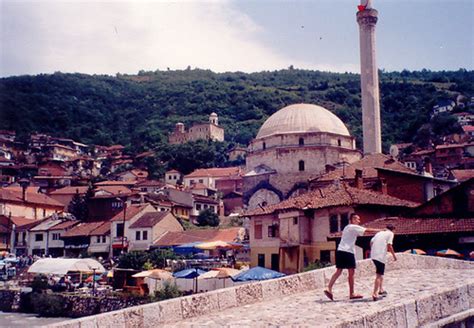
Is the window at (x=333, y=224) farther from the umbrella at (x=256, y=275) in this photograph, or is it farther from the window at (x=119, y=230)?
the window at (x=119, y=230)

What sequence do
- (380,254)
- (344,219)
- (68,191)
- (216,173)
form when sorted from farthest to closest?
(216,173), (68,191), (344,219), (380,254)

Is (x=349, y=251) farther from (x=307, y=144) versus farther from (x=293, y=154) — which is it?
(x=307, y=144)

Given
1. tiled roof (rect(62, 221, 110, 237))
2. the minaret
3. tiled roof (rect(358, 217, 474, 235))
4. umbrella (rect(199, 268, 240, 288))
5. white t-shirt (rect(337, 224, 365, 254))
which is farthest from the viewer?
tiled roof (rect(62, 221, 110, 237))


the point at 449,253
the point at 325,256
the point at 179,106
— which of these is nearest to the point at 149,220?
the point at 325,256

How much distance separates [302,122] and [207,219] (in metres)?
12.9

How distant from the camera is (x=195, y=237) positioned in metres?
37.7

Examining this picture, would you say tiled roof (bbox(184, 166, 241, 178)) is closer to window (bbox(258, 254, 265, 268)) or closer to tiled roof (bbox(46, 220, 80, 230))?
tiled roof (bbox(46, 220, 80, 230))

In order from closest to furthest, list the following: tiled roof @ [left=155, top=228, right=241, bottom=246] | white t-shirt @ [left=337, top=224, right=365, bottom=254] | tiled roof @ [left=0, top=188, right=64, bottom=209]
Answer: white t-shirt @ [left=337, top=224, right=365, bottom=254] < tiled roof @ [left=155, top=228, right=241, bottom=246] < tiled roof @ [left=0, top=188, right=64, bottom=209]

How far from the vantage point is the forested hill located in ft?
328

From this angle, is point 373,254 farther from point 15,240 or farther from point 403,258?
point 15,240

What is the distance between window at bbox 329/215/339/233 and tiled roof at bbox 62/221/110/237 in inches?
983

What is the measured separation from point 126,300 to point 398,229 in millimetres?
13581

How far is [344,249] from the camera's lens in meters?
7.43

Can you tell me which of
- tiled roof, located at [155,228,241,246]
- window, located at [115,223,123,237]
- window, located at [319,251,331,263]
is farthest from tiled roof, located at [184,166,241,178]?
window, located at [319,251,331,263]
